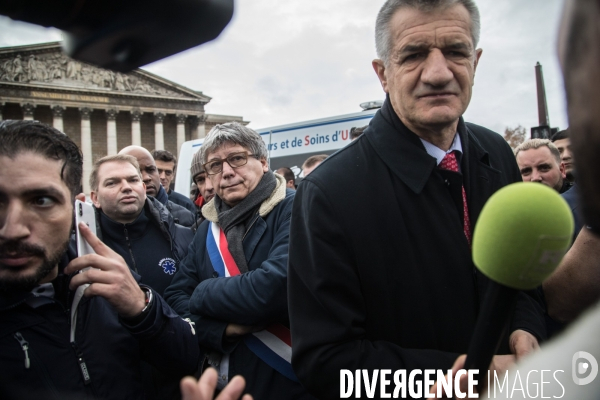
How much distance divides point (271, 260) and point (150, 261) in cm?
126

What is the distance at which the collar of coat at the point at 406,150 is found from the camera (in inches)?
57.5

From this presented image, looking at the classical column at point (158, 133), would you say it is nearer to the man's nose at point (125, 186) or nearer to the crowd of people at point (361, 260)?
the man's nose at point (125, 186)

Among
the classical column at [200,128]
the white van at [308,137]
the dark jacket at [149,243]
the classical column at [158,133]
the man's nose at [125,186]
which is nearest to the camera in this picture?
the dark jacket at [149,243]

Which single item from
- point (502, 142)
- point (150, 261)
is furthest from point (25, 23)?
point (150, 261)

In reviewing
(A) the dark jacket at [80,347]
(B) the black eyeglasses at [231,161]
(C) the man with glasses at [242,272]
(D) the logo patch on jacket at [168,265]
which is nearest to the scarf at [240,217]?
(C) the man with glasses at [242,272]

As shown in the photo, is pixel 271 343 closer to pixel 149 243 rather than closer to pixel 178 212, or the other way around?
pixel 149 243

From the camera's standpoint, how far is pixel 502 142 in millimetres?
1881

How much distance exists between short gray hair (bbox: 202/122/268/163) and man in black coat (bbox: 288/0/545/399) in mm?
1085

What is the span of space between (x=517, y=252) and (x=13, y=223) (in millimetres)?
1451

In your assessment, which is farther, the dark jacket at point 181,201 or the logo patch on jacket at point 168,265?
the dark jacket at point 181,201

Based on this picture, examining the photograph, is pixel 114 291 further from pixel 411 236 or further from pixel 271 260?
pixel 411 236

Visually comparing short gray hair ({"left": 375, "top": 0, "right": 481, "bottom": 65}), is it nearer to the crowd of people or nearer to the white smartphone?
the crowd of people

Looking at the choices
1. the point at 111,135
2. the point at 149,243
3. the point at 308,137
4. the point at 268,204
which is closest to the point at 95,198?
the point at 149,243

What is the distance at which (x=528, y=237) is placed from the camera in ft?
1.93
